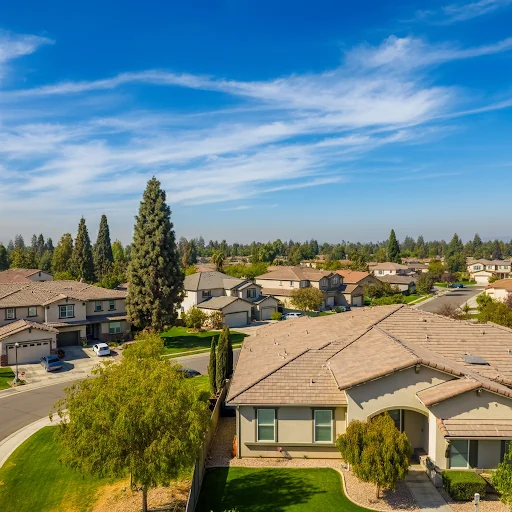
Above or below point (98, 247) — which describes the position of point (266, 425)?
below

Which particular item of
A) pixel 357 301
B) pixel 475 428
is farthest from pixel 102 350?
pixel 357 301

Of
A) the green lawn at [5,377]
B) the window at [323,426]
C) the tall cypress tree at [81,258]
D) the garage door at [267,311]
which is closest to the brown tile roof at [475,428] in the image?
the window at [323,426]

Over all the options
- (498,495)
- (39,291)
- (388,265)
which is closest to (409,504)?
(498,495)

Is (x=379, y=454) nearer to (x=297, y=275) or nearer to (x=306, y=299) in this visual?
(x=306, y=299)

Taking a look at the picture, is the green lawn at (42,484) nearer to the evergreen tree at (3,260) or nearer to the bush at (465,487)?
the bush at (465,487)

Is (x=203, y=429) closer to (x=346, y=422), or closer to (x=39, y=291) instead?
(x=346, y=422)

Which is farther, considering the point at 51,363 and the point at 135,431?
the point at 51,363

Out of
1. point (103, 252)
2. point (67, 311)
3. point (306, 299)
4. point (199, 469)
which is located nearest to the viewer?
point (199, 469)
